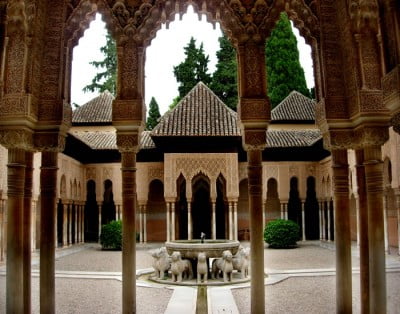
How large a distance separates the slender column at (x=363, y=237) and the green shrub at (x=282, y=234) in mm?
16549

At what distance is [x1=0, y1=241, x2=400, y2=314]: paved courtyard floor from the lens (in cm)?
834

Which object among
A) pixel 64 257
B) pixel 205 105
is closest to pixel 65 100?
pixel 64 257

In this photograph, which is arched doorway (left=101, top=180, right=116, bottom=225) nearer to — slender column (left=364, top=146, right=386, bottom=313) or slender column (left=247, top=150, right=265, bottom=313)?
slender column (left=247, top=150, right=265, bottom=313)

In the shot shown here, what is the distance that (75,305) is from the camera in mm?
8758

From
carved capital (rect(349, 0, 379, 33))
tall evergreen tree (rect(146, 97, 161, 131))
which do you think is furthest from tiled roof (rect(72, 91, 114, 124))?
carved capital (rect(349, 0, 379, 33))

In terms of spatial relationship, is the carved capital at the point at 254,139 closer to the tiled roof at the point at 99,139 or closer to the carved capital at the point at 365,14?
the carved capital at the point at 365,14

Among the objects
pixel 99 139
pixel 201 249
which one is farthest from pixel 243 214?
pixel 201 249

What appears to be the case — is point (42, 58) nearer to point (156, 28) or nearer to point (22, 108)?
point (22, 108)

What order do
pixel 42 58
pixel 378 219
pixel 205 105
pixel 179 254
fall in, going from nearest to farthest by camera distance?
pixel 378 219 < pixel 42 58 < pixel 179 254 < pixel 205 105

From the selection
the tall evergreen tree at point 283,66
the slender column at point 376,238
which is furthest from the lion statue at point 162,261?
the tall evergreen tree at point 283,66

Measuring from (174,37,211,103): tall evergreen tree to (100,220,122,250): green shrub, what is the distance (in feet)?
73.7

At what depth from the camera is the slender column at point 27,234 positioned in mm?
5625

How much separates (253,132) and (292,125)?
79.3 ft

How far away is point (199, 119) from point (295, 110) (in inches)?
377
